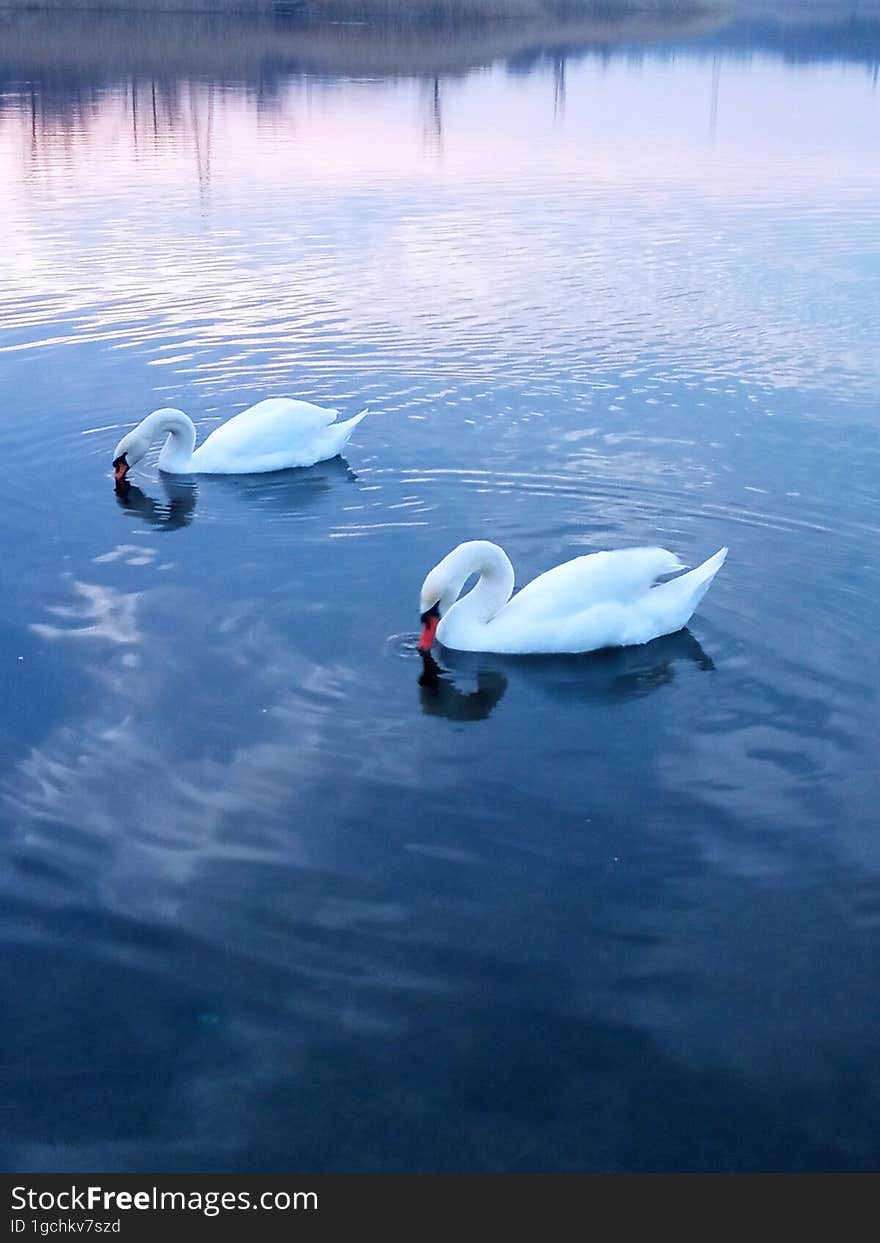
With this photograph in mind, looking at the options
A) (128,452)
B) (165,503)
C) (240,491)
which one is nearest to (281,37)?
(128,452)

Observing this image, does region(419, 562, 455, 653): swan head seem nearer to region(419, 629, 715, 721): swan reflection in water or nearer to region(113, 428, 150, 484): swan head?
region(419, 629, 715, 721): swan reflection in water

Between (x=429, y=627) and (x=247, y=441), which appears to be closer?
(x=429, y=627)

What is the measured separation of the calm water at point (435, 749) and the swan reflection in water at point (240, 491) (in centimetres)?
7

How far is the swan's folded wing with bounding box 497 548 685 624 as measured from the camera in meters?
8.62

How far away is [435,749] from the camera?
7699 millimetres

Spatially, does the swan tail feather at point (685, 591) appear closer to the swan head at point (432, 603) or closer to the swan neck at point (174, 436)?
the swan head at point (432, 603)

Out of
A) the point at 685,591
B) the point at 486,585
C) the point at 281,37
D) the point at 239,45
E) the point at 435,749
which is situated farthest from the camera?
the point at 281,37

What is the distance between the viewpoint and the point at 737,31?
97188 mm

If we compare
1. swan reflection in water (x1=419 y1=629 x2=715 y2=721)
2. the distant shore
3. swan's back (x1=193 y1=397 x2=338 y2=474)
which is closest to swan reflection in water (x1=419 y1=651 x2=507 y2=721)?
swan reflection in water (x1=419 y1=629 x2=715 y2=721)

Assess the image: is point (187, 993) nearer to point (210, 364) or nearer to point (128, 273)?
point (210, 364)

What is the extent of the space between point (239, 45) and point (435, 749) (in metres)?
52.5

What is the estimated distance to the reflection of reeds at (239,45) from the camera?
45906mm

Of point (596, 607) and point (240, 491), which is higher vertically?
point (596, 607)

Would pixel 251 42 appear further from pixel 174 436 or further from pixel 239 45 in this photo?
pixel 174 436
